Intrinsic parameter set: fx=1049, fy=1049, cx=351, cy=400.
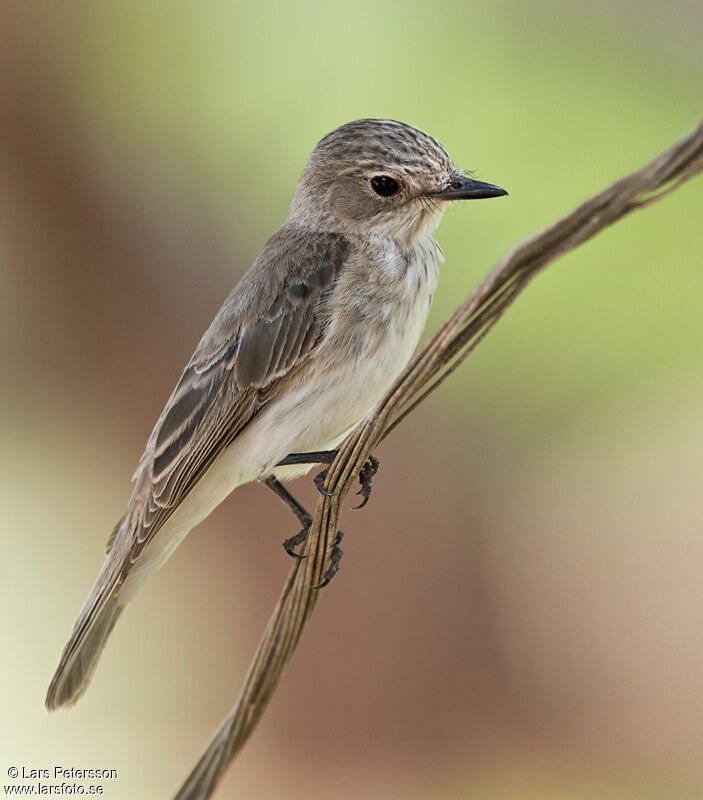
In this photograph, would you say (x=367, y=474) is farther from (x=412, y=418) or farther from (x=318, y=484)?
(x=412, y=418)

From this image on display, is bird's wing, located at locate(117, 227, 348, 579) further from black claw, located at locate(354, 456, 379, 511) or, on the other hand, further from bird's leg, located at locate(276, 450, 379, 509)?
black claw, located at locate(354, 456, 379, 511)

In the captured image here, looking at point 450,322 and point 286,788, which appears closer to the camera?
point 450,322

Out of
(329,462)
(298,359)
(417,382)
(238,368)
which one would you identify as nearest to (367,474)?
(329,462)

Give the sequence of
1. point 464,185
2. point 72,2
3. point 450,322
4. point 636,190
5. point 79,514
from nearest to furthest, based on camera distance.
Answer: point 636,190, point 450,322, point 464,185, point 79,514, point 72,2

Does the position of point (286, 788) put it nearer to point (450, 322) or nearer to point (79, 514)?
point (79, 514)

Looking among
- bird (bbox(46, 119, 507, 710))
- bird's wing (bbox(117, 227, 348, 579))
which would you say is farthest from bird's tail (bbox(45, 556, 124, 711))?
bird's wing (bbox(117, 227, 348, 579))

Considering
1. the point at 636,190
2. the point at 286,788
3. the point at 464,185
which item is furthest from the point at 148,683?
the point at 636,190
